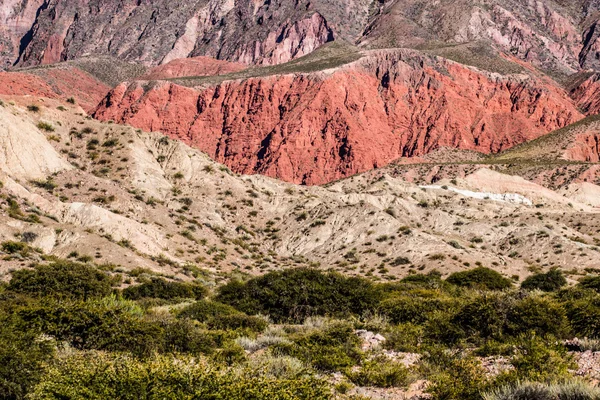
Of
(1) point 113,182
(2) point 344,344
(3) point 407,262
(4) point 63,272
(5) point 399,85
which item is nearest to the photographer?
(2) point 344,344

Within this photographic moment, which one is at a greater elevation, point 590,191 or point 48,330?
point 590,191

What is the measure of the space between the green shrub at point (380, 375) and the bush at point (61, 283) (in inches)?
657

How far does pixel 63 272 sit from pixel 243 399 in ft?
Answer: 70.4

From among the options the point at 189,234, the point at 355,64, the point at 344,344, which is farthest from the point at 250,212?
the point at 355,64

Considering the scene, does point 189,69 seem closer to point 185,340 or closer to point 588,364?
point 185,340

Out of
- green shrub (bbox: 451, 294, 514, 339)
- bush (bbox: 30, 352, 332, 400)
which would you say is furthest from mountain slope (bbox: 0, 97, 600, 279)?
bush (bbox: 30, 352, 332, 400)

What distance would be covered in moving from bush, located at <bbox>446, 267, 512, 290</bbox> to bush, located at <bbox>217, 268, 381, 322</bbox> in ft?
51.7

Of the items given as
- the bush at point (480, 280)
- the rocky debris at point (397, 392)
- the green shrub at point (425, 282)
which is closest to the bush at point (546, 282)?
the bush at point (480, 280)

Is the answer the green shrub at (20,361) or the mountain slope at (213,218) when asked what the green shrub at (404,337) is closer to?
the green shrub at (20,361)

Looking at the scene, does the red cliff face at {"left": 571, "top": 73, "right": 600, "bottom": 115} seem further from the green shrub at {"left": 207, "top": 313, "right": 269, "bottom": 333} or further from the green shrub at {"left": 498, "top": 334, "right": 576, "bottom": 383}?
the green shrub at {"left": 498, "top": 334, "right": 576, "bottom": 383}

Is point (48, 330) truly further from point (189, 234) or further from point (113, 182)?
point (113, 182)

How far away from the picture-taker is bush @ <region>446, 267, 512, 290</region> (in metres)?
40.1

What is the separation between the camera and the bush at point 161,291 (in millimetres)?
30391

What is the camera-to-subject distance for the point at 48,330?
13.4 metres
